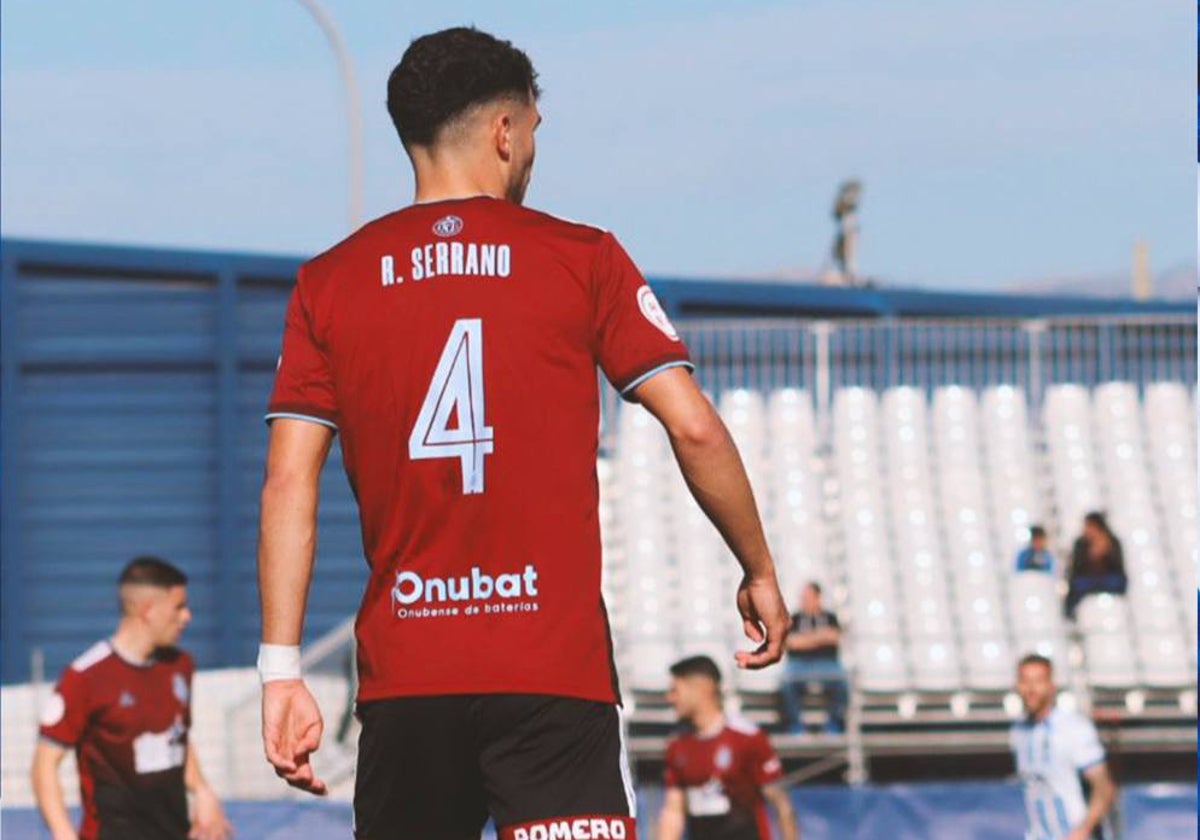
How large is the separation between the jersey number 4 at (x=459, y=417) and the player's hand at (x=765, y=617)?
532mm

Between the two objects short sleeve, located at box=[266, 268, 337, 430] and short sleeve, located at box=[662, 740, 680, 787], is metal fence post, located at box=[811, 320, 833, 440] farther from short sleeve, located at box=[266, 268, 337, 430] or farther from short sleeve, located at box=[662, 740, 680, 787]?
short sleeve, located at box=[266, 268, 337, 430]

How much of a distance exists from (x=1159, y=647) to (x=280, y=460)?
17230mm

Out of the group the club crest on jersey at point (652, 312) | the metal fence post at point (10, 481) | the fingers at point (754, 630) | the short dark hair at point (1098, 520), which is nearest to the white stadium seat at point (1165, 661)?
the short dark hair at point (1098, 520)

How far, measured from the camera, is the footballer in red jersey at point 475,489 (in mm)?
4473

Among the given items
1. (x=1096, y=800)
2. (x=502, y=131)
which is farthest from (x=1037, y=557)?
(x=502, y=131)

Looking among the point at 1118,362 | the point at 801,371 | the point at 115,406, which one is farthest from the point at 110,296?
the point at 1118,362

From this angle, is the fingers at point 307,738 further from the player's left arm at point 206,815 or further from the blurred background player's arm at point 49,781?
the player's left arm at point 206,815

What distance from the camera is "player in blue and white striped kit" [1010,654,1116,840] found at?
12359mm

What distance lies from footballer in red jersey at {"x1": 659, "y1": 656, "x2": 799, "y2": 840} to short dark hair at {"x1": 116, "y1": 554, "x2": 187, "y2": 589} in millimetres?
3066

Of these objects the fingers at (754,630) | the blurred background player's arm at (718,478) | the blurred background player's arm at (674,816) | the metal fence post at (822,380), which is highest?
the metal fence post at (822,380)

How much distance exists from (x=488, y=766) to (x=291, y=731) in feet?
1.25

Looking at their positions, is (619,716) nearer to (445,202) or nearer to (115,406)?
(445,202)

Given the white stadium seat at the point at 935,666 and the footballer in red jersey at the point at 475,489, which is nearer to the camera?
the footballer in red jersey at the point at 475,489

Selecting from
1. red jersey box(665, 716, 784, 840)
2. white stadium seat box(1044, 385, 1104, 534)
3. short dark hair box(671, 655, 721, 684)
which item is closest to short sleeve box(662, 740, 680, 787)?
red jersey box(665, 716, 784, 840)
